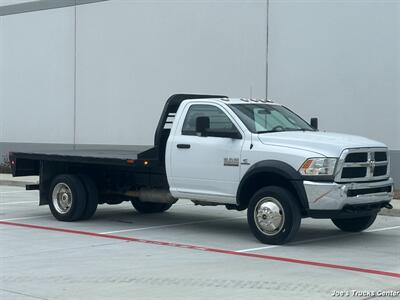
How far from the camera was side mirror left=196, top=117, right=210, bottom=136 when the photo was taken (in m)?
11.2

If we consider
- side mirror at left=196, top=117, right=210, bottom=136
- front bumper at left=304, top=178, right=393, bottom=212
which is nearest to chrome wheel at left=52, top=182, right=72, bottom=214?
side mirror at left=196, top=117, right=210, bottom=136

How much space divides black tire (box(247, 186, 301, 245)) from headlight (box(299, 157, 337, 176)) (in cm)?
Answer: 46

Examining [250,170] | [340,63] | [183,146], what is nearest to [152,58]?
[340,63]

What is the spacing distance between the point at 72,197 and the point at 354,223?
492 centimetres

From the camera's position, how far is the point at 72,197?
12891mm

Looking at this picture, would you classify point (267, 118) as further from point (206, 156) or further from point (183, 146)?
point (183, 146)

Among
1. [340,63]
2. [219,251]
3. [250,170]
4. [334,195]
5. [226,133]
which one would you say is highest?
[340,63]

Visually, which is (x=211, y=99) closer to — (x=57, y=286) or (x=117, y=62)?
(x=57, y=286)

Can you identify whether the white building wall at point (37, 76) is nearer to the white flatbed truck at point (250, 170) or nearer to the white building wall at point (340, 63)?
the white building wall at point (340, 63)

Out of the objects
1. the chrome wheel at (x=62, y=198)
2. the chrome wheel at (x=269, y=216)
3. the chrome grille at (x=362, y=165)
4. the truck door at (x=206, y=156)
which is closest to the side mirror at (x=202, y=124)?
the truck door at (x=206, y=156)

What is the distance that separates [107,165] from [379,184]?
185 inches

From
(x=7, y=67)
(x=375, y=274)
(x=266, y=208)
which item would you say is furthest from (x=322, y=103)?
(x=7, y=67)

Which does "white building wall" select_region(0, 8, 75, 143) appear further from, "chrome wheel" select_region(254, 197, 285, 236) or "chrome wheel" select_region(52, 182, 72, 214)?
"chrome wheel" select_region(254, 197, 285, 236)

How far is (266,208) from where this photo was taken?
34.2 feet
